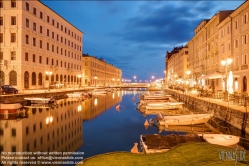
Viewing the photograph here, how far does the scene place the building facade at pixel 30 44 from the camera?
153ft

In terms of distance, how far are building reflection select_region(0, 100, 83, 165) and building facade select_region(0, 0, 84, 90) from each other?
77.1 ft

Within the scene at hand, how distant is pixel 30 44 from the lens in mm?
51250

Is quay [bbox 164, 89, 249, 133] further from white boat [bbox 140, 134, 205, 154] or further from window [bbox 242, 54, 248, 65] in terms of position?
window [bbox 242, 54, 248, 65]

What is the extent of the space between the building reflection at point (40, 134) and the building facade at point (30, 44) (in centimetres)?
2350

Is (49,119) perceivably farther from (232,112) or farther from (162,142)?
Answer: (232,112)

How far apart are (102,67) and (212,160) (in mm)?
122248

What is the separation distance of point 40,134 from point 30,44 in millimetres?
36734

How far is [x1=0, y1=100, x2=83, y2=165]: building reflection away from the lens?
1664 centimetres

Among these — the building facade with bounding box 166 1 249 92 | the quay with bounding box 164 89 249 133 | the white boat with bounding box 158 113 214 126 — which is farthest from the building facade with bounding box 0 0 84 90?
the building facade with bounding box 166 1 249 92

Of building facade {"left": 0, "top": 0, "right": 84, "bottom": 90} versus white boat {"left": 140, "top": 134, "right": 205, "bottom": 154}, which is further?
building facade {"left": 0, "top": 0, "right": 84, "bottom": 90}

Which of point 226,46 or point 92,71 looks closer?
point 226,46

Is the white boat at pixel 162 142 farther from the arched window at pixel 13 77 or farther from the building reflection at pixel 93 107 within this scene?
the arched window at pixel 13 77

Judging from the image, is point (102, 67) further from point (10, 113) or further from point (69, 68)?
point (10, 113)

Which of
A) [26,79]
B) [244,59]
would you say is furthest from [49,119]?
[244,59]
